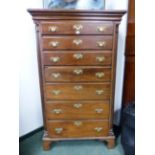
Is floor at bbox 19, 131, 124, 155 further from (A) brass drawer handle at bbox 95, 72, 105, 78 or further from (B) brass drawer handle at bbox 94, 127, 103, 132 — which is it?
(A) brass drawer handle at bbox 95, 72, 105, 78

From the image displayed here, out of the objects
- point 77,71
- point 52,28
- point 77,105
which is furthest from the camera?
point 77,105

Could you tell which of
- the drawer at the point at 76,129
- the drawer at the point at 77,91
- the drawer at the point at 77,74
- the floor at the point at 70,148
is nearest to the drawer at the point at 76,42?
the drawer at the point at 77,74

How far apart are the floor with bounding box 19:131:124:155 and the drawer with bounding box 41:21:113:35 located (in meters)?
1.11

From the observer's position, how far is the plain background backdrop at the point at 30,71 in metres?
1.94

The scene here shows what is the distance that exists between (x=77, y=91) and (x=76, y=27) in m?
0.54

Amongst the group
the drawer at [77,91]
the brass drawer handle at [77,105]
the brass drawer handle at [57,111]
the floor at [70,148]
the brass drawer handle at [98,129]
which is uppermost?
the drawer at [77,91]

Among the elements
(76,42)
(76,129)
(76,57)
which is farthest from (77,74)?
(76,129)

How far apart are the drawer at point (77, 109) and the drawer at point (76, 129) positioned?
6 centimetres

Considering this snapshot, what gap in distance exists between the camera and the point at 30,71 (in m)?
2.07

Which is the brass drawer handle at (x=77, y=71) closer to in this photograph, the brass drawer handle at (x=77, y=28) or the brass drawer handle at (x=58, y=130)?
the brass drawer handle at (x=77, y=28)

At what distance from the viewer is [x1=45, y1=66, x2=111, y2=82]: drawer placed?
5.66ft
